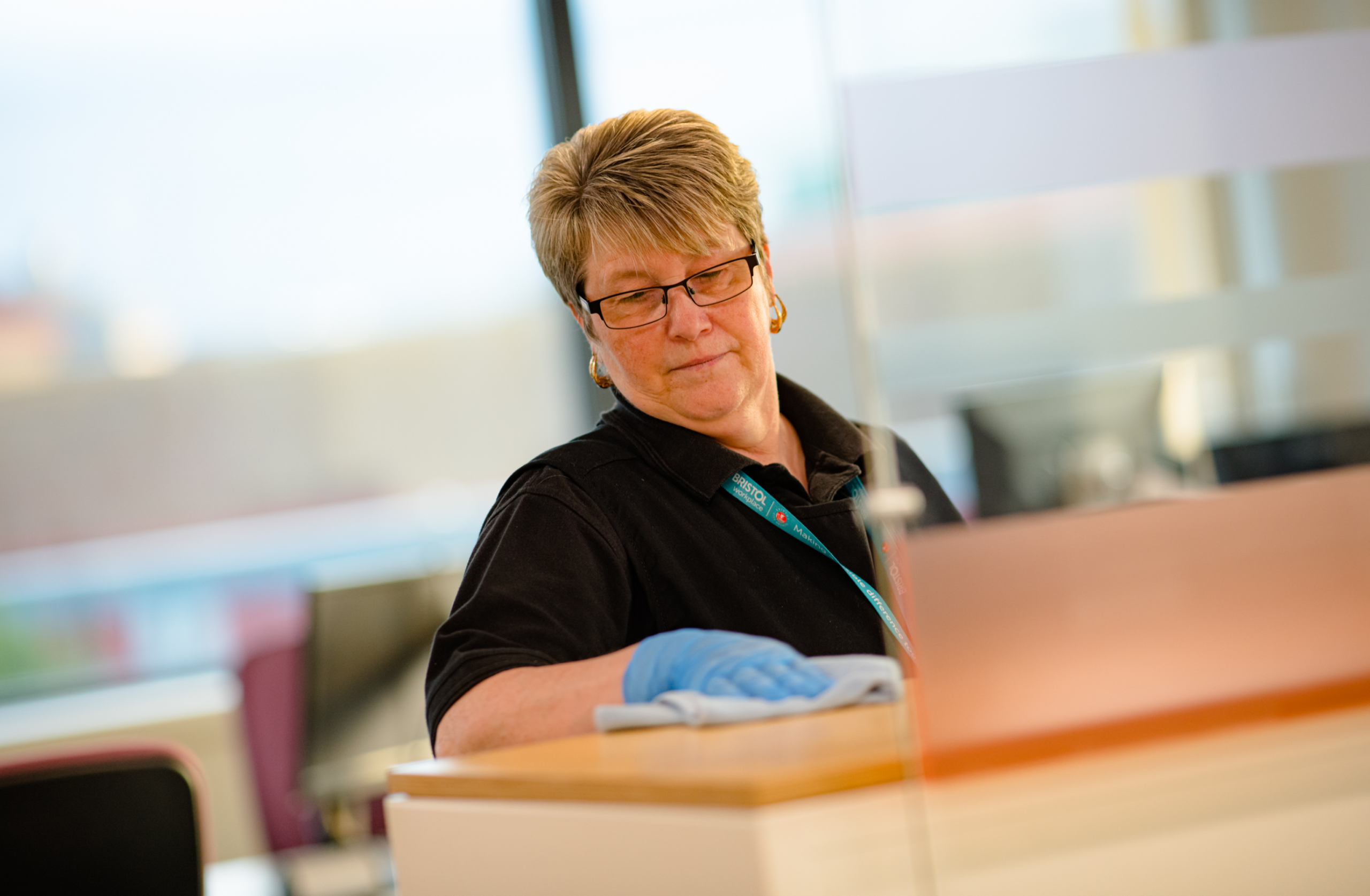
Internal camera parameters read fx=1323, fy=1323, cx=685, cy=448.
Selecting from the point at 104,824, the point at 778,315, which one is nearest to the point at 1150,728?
the point at 778,315

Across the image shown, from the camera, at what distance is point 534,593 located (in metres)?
1.33

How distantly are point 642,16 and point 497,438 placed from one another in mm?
1501

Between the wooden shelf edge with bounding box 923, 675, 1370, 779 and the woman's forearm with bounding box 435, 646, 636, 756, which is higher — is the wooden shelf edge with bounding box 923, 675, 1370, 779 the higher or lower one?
the higher one

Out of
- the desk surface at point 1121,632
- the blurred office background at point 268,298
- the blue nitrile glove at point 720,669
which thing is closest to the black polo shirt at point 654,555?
the blue nitrile glove at point 720,669

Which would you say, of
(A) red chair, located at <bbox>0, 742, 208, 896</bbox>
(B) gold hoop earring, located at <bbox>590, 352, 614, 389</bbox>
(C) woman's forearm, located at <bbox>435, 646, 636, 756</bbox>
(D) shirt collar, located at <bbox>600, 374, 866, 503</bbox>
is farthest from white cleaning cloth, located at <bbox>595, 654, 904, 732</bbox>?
(A) red chair, located at <bbox>0, 742, 208, 896</bbox>

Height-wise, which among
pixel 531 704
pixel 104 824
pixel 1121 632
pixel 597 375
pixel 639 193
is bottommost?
pixel 104 824

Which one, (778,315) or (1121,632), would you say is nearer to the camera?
(1121,632)

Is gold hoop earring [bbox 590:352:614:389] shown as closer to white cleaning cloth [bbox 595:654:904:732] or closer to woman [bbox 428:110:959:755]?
woman [bbox 428:110:959:755]

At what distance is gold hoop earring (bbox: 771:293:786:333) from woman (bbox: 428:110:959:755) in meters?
0.02

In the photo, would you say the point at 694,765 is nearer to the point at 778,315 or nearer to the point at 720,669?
the point at 720,669

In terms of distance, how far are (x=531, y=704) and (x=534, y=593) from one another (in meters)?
0.20

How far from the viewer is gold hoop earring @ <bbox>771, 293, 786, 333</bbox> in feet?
5.55

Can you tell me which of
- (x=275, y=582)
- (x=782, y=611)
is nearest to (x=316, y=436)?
(x=275, y=582)

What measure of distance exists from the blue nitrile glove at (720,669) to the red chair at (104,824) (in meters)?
0.95
